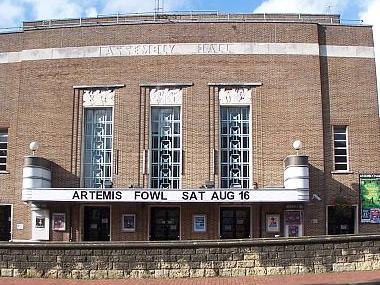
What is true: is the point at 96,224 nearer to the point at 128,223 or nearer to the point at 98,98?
the point at 128,223

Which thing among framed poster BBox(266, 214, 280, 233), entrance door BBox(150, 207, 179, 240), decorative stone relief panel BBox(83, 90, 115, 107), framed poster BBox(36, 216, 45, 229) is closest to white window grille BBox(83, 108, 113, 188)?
decorative stone relief panel BBox(83, 90, 115, 107)

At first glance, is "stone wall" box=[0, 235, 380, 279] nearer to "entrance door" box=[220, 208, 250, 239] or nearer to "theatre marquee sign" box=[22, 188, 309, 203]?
"theatre marquee sign" box=[22, 188, 309, 203]

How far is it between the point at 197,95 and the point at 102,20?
9079 millimetres

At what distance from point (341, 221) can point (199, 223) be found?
24.1 ft

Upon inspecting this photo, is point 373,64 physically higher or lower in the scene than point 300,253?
higher

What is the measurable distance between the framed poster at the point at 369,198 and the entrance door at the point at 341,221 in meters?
0.59

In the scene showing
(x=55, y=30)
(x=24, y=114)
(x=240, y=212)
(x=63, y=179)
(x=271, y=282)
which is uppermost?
(x=55, y=30)

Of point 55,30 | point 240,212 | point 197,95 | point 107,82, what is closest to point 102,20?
point 55,30

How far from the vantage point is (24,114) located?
88.9 ft

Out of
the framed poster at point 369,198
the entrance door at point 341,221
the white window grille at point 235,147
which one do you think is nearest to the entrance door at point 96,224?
the white window grille at point 235,147

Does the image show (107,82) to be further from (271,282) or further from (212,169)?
(271,282)

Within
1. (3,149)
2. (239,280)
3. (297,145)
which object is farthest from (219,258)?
(3,149)

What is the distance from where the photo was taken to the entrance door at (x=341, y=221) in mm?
25922

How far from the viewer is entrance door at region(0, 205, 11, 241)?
1071 inches
